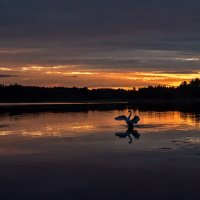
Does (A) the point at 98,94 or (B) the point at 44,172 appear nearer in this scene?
(B) the point at 44,172

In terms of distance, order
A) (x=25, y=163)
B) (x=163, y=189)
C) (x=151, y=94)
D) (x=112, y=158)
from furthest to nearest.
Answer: (x=151, y=94) → (x=112, y=158) → (x=25, y=163) → (x=163, y=189)

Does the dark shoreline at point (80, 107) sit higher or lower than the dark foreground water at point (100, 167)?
higher

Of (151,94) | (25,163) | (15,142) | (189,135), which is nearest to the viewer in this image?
(25,163)

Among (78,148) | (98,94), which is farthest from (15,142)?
(98,94)

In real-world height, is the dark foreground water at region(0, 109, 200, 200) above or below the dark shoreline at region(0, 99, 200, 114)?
below

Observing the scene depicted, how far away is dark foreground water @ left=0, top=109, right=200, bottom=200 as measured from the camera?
10.4 meters

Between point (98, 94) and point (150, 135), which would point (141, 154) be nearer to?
point (150, 135)

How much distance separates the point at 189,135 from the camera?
2148 cm

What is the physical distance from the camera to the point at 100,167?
43.9 ft

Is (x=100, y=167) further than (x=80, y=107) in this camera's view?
No

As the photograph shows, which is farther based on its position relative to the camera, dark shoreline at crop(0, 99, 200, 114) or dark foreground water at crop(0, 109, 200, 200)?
dark shoreline at crop(0, 99, 200, 114)

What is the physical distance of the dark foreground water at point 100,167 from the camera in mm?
10438

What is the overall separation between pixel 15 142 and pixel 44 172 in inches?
284

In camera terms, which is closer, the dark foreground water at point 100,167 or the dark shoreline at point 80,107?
Answer: the dark foreground water at point 100,167
